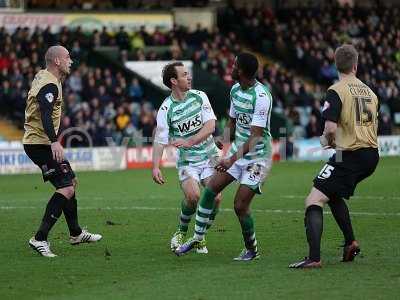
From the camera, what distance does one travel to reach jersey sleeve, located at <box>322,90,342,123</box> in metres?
10.5

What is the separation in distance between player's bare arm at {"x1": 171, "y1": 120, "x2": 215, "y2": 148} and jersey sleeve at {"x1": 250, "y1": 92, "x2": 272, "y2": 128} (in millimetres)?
792

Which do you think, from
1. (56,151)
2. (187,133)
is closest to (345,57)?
(187,133)

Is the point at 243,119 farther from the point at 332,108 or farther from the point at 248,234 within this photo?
the point at 332,108

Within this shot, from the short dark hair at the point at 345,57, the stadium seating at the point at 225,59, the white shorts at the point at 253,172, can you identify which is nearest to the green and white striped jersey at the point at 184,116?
the white shorts at the point at 253,172

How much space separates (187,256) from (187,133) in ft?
4.35

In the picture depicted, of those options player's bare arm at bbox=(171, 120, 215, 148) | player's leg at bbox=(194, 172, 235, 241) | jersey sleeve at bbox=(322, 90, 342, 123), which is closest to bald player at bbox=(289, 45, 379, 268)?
jersey sleeve at bbox=(322, 90, 342, 123)

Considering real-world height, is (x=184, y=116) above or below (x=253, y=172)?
above

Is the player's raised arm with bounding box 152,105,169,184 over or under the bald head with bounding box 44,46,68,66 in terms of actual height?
under

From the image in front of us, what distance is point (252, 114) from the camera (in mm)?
11352

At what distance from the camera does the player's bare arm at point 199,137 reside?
469 inches

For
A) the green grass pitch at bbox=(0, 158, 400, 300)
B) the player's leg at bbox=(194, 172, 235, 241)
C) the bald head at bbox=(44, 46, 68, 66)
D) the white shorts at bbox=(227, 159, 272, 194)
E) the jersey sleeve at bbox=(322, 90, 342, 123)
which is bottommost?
the green grass pitch at bbox=(0, 158, 400, 300)

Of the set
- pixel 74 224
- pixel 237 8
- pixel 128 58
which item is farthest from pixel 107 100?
pixel 74 224

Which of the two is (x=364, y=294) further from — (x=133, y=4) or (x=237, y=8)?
(x=237, y=8)

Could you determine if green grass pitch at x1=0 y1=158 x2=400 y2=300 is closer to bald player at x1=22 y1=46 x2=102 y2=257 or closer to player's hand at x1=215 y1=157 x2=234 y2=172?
bald player at x1=22 y1=46 x2=102 y2=257
